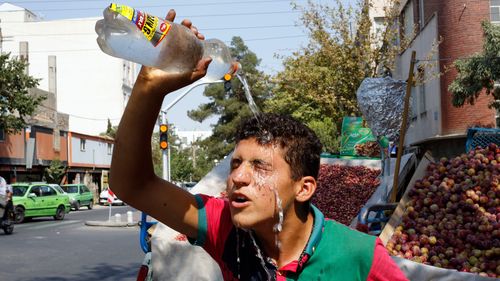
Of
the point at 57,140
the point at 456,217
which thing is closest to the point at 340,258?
the point at 456,217

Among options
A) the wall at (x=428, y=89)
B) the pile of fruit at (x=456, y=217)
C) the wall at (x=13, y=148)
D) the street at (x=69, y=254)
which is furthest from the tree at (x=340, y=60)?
the wall at (x=13, y=148)

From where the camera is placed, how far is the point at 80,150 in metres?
51.2

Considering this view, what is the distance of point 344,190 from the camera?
927 centimetres

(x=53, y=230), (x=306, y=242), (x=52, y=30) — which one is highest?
(x=52, y=30)

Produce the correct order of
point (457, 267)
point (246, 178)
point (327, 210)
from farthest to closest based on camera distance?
point (327, 210), point (457, 267), point (246, 178)

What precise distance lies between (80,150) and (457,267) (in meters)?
47.9

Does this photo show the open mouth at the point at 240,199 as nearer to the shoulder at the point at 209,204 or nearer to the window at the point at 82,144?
the shoulder at the point at 209,204

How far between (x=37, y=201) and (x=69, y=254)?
11881 mm

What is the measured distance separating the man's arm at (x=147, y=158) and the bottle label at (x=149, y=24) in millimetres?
71

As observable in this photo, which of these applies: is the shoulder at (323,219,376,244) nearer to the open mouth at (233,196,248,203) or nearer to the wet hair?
the wet hair

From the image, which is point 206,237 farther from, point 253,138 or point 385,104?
point 385,104

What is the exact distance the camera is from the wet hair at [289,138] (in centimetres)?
214

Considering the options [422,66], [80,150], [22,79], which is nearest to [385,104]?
[422,66]

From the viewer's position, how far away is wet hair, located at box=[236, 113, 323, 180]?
2.14 metres
